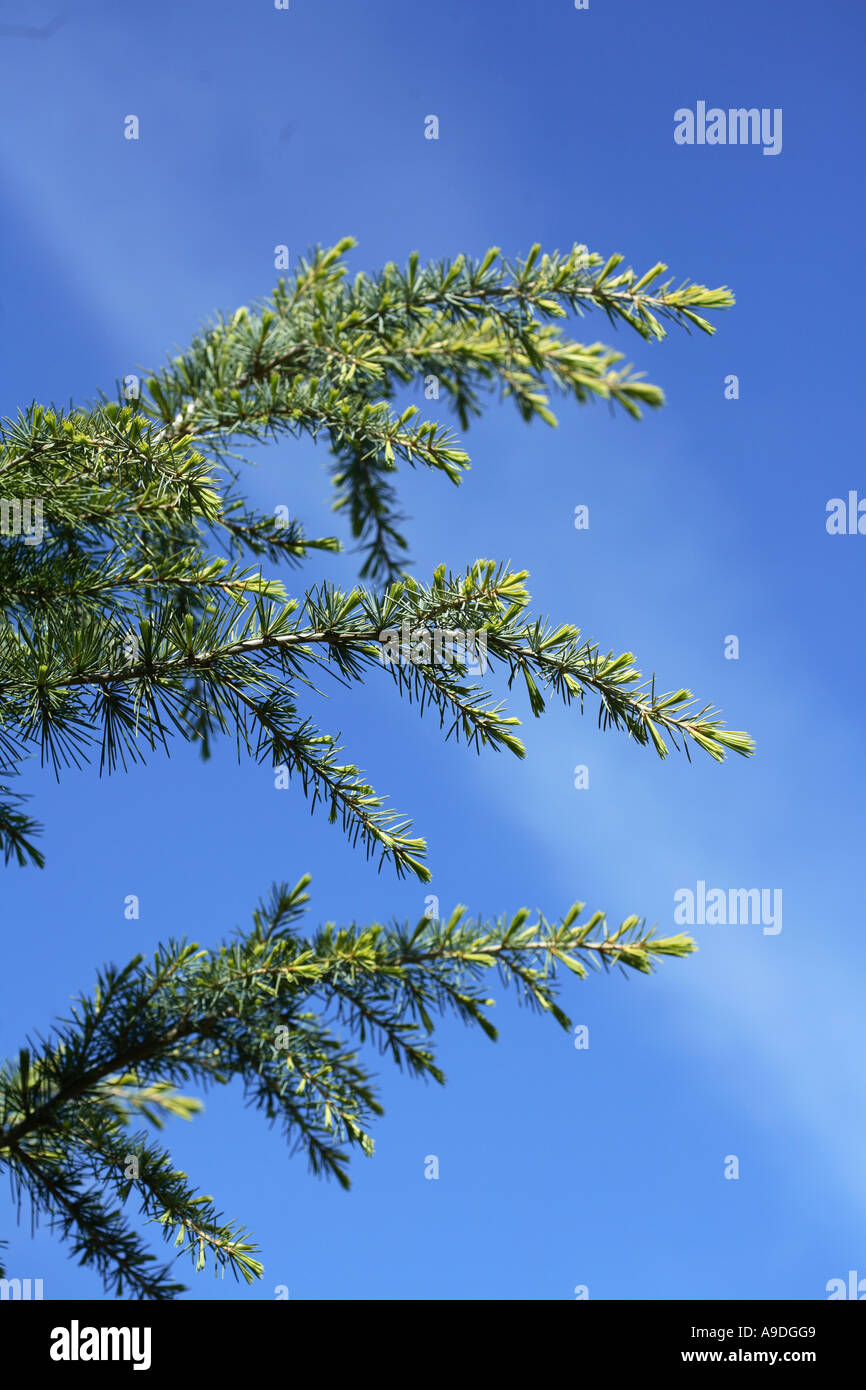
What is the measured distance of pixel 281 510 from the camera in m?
2.61

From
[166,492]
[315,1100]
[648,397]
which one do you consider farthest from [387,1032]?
[648,397]

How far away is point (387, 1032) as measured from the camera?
189 centimetres

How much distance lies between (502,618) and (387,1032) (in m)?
0.92

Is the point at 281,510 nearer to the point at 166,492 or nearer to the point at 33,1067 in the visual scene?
the point at 166,492

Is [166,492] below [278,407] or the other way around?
below

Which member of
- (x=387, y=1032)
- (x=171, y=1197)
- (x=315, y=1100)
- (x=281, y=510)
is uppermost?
(x=281, y=510)
